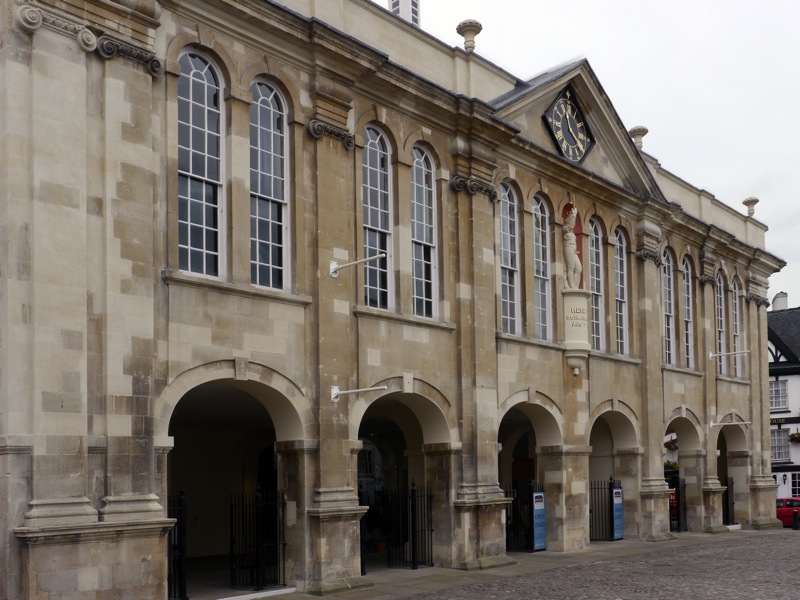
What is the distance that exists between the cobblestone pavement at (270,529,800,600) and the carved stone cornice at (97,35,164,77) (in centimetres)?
879

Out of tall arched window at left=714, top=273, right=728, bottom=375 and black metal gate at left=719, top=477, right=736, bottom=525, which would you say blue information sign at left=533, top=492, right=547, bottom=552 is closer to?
tall arched window at left=714, top=273, right=728, bottom=375

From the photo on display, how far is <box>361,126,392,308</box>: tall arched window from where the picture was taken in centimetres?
2066

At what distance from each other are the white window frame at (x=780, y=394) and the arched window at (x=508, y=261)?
31.0m

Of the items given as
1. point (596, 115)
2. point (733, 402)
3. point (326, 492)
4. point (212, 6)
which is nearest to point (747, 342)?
point (733, 402)

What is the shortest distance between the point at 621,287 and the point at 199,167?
49.8 ft

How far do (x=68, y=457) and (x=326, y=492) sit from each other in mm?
5301

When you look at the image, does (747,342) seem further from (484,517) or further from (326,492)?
(326,492)

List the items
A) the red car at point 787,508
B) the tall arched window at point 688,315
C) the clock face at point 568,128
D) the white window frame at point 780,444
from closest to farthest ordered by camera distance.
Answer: the clock face at point 568,128 → the tall arched window at point 688,315 → the red car at point 787,508 → the white window frame at point 780,444

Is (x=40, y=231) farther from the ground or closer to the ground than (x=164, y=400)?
farther from the ground

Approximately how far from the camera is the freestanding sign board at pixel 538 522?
25250 millimetres

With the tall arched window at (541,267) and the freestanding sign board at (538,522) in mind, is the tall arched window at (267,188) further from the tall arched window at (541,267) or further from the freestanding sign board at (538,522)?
the freestanding sign board at (538,522)

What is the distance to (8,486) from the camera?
1374 cm

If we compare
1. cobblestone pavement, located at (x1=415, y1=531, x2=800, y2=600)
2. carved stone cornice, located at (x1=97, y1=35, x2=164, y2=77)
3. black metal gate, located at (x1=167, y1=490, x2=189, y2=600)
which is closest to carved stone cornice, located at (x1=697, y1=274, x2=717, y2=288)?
cobblestone pavement, located at (x1=415, y1=531, x2=800, y2=600)

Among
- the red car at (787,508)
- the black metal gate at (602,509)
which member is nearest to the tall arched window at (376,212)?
the black metal gate at (602,509)
